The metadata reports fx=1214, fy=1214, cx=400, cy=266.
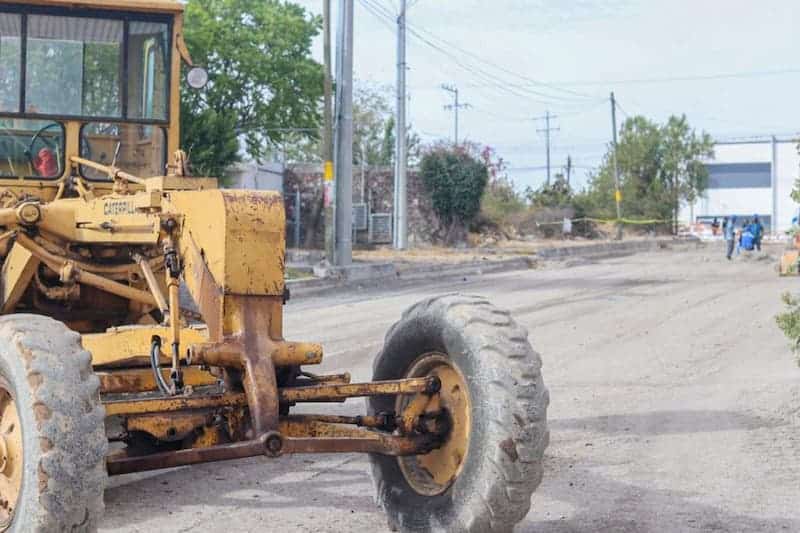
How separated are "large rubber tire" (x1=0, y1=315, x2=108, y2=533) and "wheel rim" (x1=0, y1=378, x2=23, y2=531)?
174 mm

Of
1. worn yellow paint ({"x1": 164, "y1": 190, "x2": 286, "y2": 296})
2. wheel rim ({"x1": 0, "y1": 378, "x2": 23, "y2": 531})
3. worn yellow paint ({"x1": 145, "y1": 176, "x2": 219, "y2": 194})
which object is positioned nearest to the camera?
wheel rim ({"x1": 0, "y1": 378, "x2": 23, "y2": 531})

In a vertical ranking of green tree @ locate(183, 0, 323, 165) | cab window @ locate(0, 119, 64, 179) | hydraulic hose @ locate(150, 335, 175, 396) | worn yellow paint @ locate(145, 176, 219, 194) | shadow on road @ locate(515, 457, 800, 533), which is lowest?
shadow on road @ locate(515, 457, 800, 533)

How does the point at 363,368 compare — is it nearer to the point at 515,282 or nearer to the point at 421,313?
the point at 421,313

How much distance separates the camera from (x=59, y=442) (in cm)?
494

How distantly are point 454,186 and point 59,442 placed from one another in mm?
41127

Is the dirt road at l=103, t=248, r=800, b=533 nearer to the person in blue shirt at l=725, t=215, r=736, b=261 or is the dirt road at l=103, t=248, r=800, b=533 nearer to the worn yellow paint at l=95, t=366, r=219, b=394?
the worn yellow paint at l=95, t=366, r=219, b=394

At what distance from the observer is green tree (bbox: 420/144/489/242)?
1800 inches

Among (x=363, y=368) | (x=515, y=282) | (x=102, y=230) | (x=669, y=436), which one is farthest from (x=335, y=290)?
(x=102, y=230)

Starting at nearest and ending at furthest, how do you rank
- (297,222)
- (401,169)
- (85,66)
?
1. (85,66)
2. (401,169)
3. (297,222)

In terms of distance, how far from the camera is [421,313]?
632 centimetres

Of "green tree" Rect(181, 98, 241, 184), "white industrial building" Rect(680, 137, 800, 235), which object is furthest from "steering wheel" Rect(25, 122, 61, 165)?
"white industrial building" Rect(680, 137, 800, 235)

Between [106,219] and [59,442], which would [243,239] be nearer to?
[59,442]

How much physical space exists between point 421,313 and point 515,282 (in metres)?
20.9

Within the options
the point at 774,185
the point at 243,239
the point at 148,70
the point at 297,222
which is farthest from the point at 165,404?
the point at 774,185
